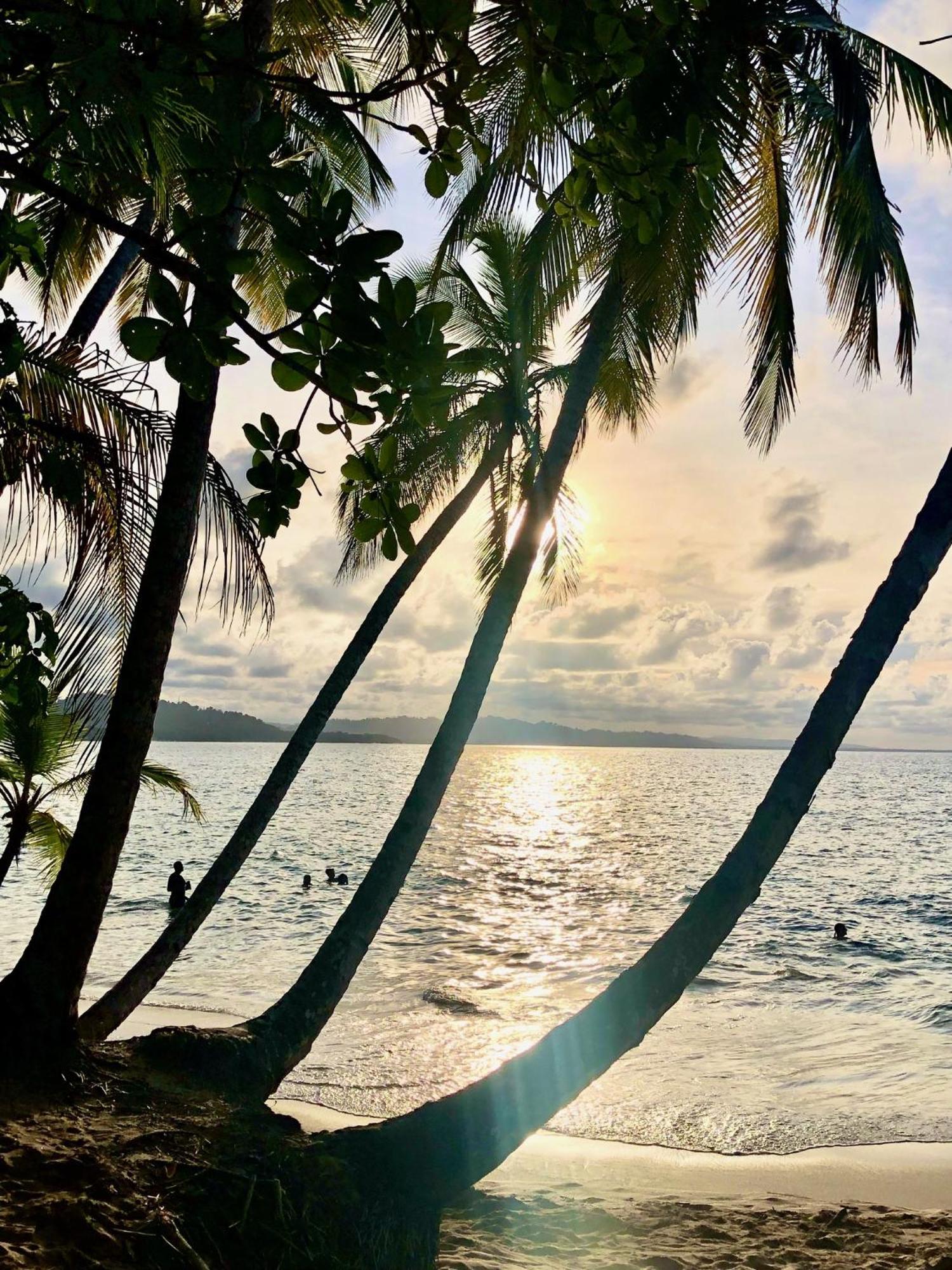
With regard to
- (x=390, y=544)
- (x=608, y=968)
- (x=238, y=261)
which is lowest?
(x=608, y=968)

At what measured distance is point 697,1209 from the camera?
6297 mm

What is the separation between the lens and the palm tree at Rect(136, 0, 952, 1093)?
18.0 feet

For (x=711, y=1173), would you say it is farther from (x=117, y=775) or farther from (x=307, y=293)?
(x=307, y=293)

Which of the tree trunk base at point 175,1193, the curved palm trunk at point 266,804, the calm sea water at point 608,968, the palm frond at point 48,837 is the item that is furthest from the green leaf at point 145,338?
the palm frond at point 48,837

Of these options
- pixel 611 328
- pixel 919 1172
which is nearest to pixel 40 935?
pixel 611 328

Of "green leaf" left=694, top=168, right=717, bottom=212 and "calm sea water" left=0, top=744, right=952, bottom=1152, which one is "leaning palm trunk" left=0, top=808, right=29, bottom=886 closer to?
"calm sea water" left=0, top=744, right=952, bottom=1152

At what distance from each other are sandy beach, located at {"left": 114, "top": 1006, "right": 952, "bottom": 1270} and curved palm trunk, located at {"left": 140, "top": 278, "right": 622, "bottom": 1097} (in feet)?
4.50

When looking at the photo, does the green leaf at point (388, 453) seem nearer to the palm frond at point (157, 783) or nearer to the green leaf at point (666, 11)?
the green leaf at point (666, 11)

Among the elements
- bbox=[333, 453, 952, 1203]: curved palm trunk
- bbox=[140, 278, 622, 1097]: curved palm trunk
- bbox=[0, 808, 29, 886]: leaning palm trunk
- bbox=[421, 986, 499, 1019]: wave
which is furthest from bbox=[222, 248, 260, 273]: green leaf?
bbox=[421, 986, 499, 1019]: wave

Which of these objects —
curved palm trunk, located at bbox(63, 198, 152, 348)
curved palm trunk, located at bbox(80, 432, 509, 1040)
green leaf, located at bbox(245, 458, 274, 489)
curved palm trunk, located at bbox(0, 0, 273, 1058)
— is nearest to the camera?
green leaf, located at bbox(245, 458, 274, 489)

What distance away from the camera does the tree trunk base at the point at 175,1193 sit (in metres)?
3.39

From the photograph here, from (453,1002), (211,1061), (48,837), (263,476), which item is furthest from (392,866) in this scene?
(453,1002)

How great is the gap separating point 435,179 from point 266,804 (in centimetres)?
572

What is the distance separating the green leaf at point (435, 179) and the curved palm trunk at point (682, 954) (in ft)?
10.6
